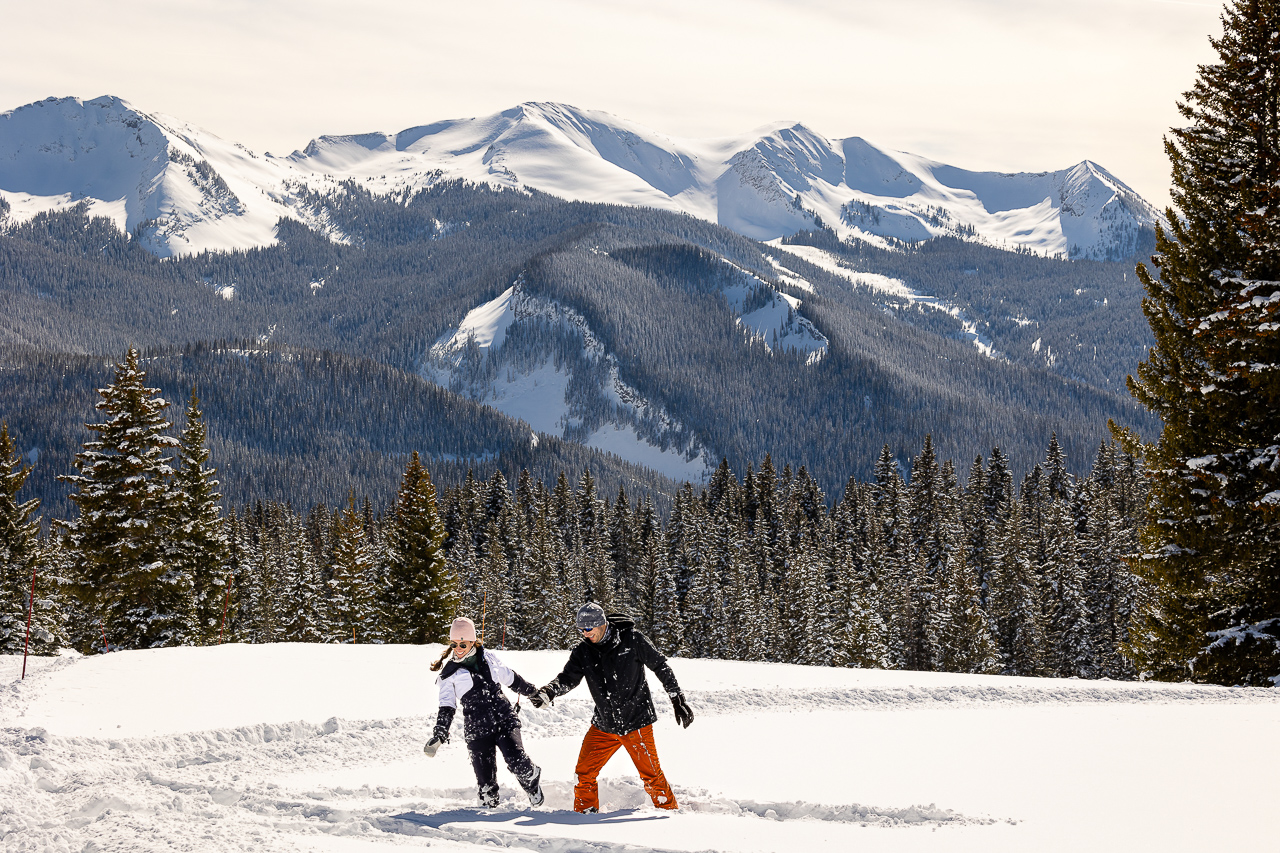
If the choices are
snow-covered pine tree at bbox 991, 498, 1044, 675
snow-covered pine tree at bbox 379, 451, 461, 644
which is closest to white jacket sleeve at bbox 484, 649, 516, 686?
snow-covered pine tree at bbox 379, 451, 461, 644

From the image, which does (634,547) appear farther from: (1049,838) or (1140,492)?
(1049,838)

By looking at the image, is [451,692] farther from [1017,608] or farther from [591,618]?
[1017,608]

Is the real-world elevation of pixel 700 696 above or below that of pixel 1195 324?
below

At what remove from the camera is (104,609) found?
30.9 m

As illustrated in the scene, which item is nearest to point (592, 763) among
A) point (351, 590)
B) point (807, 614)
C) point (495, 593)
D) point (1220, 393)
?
point (1220, 393)

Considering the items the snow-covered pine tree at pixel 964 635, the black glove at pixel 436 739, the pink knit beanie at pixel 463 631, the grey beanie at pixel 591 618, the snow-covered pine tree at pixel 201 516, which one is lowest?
the snow-covered pine tree at pixel 964 635

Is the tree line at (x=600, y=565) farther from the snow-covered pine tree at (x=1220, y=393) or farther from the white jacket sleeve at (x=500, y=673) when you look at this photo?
the white jacket sleeve at (x=500, y=673)

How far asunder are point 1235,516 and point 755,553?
62.8m

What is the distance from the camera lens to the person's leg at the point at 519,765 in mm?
10086

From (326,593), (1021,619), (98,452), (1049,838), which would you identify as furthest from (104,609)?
(1021,619)

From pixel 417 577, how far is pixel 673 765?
27.5 m

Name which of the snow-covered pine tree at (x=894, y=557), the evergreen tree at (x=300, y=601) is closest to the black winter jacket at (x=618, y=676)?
the evergreen tree at (x=300, y=601)

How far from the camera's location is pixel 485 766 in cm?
1012

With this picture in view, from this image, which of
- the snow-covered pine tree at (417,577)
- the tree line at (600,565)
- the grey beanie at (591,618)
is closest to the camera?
the grey beanie at (591,618)
